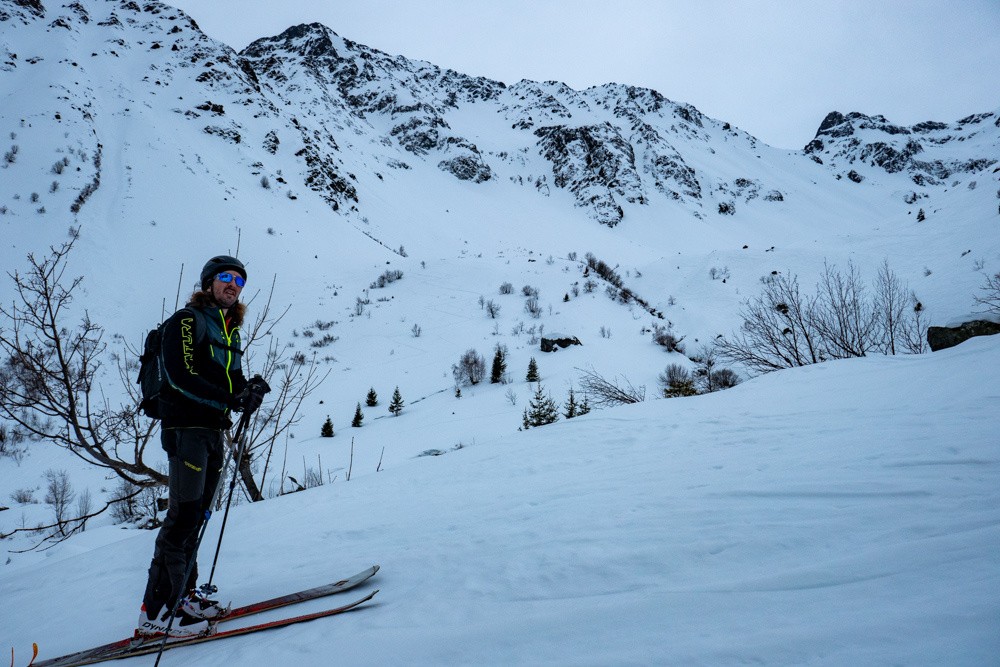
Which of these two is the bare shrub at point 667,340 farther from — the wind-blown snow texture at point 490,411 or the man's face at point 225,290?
the man's face at point 225,290

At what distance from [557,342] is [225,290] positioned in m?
11.8

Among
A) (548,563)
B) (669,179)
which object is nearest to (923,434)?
(548,563)

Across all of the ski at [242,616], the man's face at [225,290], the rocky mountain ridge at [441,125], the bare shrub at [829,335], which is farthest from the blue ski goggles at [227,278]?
the rocky mountain ridge at [441,125]

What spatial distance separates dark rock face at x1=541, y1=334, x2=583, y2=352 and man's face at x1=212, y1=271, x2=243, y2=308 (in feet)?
37.7

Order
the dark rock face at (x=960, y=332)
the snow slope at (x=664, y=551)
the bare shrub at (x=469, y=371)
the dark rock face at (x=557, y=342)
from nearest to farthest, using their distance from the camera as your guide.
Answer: the snow slope at (x=664, y=551) → the dark rock face at (x=960, y=332) → the bare shrub at (x=469, y=371) → the dark rock face at (x=557, y=342)

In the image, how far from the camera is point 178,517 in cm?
230

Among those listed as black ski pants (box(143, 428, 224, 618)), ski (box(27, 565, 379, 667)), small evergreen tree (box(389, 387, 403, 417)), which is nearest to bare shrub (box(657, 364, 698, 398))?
small evergreen tree (box(389, 387, 403, 417))

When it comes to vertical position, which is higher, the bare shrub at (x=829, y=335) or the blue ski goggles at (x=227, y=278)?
the blue ski goggles at (x=227, y=278)

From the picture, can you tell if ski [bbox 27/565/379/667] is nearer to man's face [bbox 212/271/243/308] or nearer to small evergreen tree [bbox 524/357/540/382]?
man's face [bbox 212/271/243/308]

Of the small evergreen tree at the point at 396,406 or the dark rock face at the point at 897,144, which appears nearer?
the small evergreen tree at the point at 396,406

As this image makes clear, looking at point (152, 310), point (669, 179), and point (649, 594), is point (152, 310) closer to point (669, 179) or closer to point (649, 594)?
point (649, 594)

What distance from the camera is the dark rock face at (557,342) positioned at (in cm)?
1360

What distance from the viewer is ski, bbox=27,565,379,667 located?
2.19 meters

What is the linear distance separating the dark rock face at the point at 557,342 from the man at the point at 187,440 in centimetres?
1161
